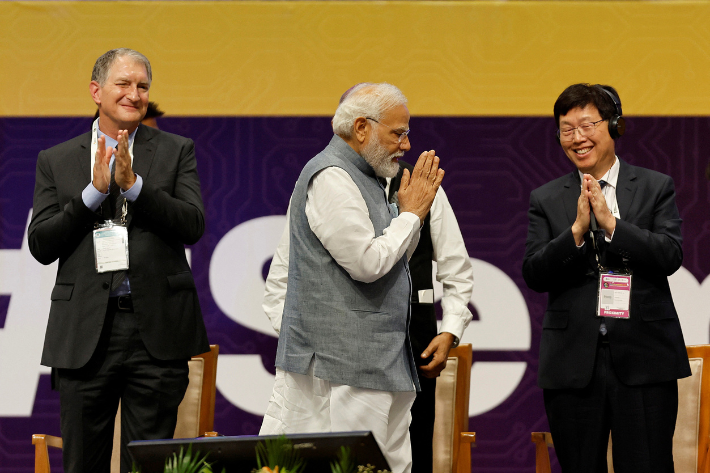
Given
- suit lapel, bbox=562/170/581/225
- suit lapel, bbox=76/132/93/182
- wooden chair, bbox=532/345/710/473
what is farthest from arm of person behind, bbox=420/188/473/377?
suit lapel, bbox=76/132/93/182

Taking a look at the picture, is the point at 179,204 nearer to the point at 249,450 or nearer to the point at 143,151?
the point at 143,151

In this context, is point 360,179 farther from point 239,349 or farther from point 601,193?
point 239,349

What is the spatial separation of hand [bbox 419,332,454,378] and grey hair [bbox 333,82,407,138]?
2.72ft

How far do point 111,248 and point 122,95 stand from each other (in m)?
0.58

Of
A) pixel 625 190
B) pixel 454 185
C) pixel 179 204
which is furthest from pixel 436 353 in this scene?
pixel 454 185

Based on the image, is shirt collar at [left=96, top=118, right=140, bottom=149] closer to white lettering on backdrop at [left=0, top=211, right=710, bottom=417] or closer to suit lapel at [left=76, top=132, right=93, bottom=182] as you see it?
suit lapel at [left=76, top=132, right=93, bottom=182]

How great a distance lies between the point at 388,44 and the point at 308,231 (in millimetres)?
2004

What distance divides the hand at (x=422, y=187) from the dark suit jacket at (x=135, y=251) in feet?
2.71

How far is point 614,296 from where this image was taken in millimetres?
2699

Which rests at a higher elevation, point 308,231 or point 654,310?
point 308,231

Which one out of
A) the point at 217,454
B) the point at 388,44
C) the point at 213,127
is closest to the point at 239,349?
the point at 213,127

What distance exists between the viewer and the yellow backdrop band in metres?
4.11

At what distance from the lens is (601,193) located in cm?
269

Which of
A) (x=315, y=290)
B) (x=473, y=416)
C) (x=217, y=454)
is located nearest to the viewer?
(x=217, y=454)
